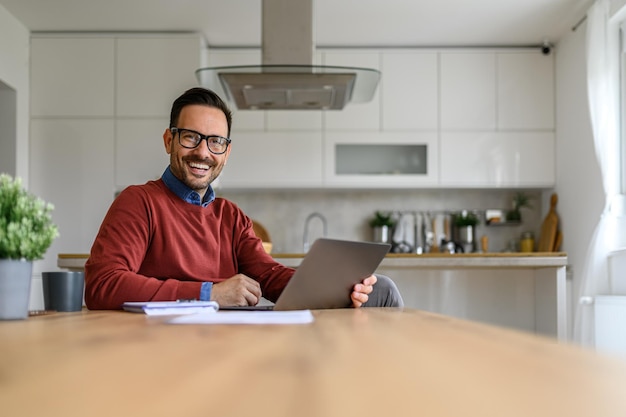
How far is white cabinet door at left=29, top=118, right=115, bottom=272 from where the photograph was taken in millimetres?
5711

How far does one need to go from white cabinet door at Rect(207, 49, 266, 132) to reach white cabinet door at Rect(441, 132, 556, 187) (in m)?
1.37

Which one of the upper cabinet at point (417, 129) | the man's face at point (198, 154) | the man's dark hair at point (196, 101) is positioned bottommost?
the man's face at point (198, 154)

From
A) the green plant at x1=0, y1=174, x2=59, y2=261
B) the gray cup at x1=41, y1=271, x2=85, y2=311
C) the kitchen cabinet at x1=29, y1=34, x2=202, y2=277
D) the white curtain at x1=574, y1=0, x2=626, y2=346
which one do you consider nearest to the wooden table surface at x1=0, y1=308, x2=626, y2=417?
the green plant at x1=0, y1=174, x2=59, y2=261

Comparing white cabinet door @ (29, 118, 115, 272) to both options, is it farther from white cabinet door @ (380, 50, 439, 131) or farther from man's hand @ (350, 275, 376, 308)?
man's hand @ (350, 275, 376, 308)

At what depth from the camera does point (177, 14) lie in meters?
5.36

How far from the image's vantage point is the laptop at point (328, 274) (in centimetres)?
159

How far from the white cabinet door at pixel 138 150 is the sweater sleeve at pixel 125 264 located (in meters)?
Answer: 3.50

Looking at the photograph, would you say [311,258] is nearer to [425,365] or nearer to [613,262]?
[425,365]

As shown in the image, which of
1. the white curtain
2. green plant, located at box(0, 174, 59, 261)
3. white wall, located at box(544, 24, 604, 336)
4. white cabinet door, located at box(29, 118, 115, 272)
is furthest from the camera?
white cabinet door, located at box(29, 118, 115, 272)

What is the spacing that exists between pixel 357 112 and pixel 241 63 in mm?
936

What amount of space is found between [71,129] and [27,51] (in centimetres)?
63

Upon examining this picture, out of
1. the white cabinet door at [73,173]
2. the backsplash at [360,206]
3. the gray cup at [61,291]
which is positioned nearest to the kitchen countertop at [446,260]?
the white cabinet door at [73,173]

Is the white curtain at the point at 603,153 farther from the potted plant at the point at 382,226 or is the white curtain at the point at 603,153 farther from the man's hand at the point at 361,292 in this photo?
the man's hand at the point at 361,292

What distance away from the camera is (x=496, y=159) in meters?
5.96
